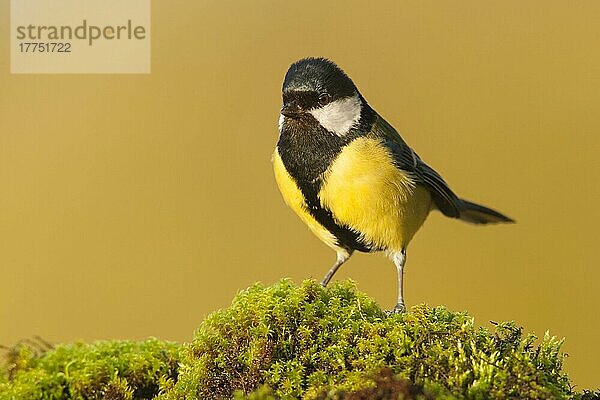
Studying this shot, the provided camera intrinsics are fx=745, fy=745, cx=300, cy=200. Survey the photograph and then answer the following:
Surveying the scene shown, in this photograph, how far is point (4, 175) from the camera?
696 centimetres

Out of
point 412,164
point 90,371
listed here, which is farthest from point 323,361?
point 412,164

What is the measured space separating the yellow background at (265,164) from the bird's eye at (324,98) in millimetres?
3071

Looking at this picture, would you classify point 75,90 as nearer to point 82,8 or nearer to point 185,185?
point 82,8

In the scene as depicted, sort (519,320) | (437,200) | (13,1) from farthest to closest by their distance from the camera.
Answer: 1. (13,1)
2. (519,320)
3. (437,200)

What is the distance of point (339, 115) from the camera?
327 centimetres

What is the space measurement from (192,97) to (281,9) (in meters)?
1.29

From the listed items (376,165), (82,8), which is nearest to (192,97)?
(82,8)

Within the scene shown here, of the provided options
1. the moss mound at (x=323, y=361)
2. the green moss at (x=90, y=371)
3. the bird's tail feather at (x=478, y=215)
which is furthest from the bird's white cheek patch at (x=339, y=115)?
the bird's tail feather at (x=478, y=215)

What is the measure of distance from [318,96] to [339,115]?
147mm

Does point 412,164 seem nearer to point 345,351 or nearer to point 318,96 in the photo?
point 318,96

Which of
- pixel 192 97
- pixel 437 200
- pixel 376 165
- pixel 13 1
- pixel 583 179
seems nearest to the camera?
pixel 376 165

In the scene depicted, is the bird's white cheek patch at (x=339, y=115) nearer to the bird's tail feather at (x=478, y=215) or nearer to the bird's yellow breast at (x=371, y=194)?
the bird's yellow breast at (x=371, y=194)

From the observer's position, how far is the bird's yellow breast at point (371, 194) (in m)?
3.18

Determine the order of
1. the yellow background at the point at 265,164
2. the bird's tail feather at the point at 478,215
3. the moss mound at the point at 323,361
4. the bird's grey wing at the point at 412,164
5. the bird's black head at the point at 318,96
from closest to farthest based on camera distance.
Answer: the moss mound at the point at 323,361 → the bird's black head at the point at 318,96 → the bird's grey wing at the point at 412,164 → the bird's tail feather at the point at 478,215 → the yellow background at the point at 265,164
